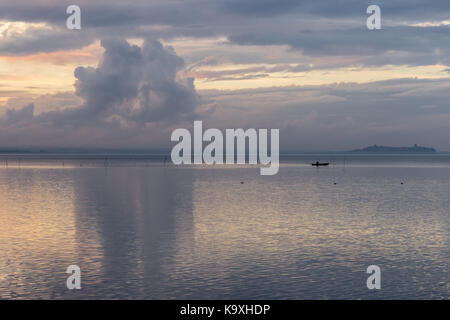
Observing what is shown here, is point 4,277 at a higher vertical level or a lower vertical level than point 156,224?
lower

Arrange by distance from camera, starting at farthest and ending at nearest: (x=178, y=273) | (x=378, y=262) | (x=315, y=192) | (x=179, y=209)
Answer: (x=315, y=192)
(x=179, y=209)
(x=378, y=262)
(x=178, y=273)

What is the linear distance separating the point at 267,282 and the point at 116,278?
9.51 meters

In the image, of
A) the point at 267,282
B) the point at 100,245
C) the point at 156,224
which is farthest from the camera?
the point at 156,224

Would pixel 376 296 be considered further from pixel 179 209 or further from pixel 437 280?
pixel 179 209

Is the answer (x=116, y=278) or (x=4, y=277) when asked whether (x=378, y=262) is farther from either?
(x=4, y=277)

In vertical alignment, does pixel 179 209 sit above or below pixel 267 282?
above

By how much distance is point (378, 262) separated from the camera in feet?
124

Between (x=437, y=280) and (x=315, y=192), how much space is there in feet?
216
